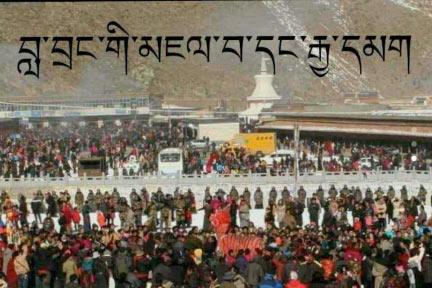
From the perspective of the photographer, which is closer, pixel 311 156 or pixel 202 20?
pixel 311 156

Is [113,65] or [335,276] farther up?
[113,65]

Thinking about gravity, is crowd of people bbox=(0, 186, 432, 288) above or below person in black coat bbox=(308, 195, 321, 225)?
below

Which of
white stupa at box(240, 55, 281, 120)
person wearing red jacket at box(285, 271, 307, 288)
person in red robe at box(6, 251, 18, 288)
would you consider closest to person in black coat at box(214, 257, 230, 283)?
person wearing red jacket at box(285, 271, 307, 288)

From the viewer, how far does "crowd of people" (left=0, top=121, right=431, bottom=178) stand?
176 ft

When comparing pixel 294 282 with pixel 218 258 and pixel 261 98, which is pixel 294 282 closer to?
pixel 218 258

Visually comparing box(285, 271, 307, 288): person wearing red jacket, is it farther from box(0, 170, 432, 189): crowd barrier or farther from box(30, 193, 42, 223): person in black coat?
box(0, 170, 432, 189): crowd barrier

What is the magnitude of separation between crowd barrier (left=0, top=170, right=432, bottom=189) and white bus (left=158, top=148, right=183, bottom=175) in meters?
3.37

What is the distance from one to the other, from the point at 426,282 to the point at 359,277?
1.35m

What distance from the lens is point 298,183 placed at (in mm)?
49594

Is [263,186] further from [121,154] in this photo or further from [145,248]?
[145,248]

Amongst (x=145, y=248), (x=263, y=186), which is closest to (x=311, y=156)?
(x=263, y=186)

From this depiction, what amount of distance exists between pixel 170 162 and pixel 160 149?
6.53m

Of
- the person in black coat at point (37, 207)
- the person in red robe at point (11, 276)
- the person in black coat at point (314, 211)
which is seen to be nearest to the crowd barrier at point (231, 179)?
the person in black coat at point (37, 207)

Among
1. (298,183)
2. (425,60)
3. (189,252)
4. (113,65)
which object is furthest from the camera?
(425,60)
